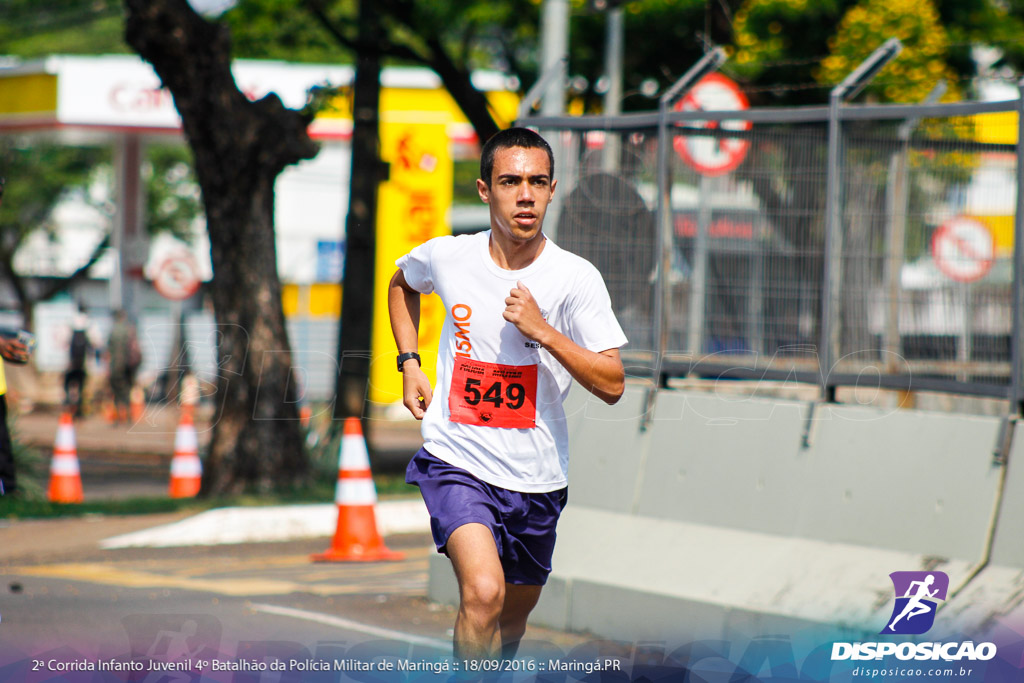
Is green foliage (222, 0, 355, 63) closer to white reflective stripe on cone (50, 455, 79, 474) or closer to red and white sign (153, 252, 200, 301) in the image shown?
red and white sign (153, 252, 200, 301)

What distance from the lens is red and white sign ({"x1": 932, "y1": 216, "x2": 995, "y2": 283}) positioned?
6.72 meters

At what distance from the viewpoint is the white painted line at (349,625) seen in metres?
6.83

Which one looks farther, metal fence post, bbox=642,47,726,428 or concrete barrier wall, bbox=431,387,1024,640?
metal fence post, bbox=642,47,726,428

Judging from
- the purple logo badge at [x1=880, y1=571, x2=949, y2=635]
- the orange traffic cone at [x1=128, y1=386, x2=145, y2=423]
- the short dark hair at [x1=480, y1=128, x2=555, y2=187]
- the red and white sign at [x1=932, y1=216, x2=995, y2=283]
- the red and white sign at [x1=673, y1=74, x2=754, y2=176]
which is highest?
the red and white sign at [x1=673, y1=74, x2=754, y2=176]

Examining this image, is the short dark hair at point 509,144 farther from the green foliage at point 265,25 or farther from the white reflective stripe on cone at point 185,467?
the green foliage at point 265,25

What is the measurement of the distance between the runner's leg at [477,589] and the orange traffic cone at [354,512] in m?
5.25

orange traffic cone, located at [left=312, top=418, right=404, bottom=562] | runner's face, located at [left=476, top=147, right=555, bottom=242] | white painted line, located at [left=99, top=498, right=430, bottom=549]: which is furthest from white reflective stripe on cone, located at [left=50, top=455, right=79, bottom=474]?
runner's face, located at [left=476, top=147, right=555, bottom=242]

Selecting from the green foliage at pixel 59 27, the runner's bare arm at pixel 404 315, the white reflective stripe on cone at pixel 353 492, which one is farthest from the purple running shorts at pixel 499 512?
the green foliage at pixel 59 27

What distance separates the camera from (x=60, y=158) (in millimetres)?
43562

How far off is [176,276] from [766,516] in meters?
14.7

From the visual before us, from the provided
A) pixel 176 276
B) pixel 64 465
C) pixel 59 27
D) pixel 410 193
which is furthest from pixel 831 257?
pixel 59 27

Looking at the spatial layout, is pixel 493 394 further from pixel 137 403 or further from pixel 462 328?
pixel 137 403

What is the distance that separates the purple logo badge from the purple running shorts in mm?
1977

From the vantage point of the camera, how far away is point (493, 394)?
4562 millimetres
